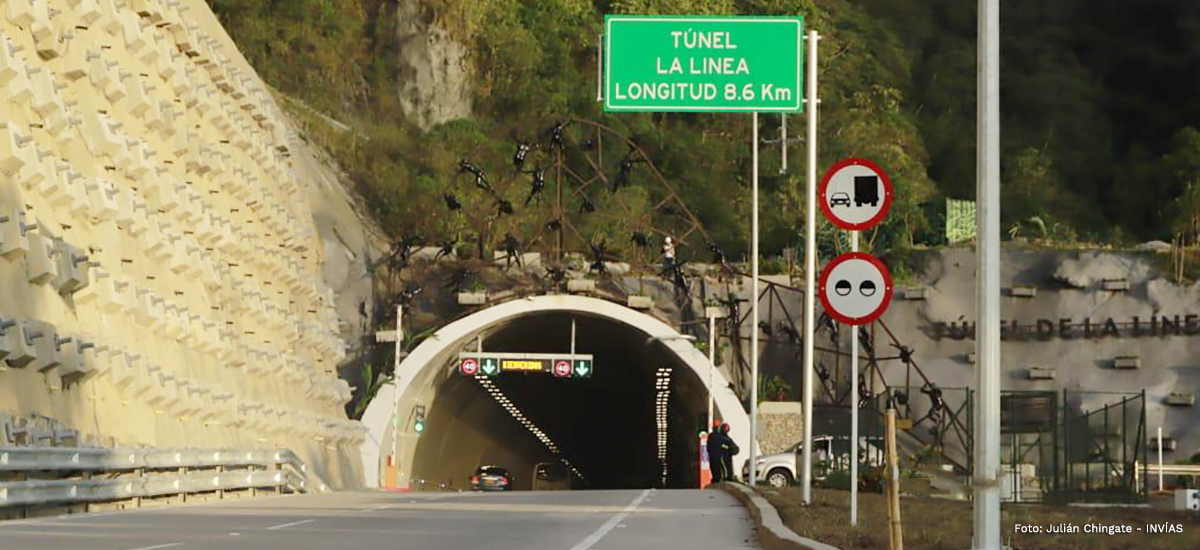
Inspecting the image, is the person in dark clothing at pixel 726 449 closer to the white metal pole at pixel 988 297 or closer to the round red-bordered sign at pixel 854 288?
the round red-bordered sign at pixel 854 288

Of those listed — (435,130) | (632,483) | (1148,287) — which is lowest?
(632,483)

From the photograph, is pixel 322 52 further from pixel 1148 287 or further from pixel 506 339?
pixel 1148 287

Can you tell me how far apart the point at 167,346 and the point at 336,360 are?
2188 centimetres

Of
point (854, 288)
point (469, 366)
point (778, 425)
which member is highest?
point (469, 366)

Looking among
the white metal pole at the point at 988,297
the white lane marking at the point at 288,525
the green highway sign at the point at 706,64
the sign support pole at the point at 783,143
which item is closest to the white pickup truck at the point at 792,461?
the sign support pole at the point at 783,143

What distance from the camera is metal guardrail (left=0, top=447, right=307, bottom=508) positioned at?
25.3 metres

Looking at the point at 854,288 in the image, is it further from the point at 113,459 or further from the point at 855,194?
the point at 113,459

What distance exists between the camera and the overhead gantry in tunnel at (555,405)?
65375 mm

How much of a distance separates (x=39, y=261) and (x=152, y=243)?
29.8 feet

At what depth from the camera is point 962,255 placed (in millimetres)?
71125

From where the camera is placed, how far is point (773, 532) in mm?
21859

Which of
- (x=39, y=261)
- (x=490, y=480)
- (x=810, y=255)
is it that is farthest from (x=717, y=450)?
(x=490, y=480)

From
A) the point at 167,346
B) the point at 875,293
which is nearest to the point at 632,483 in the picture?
the point at 167,346

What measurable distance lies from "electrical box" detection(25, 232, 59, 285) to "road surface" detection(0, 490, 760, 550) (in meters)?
4.38
